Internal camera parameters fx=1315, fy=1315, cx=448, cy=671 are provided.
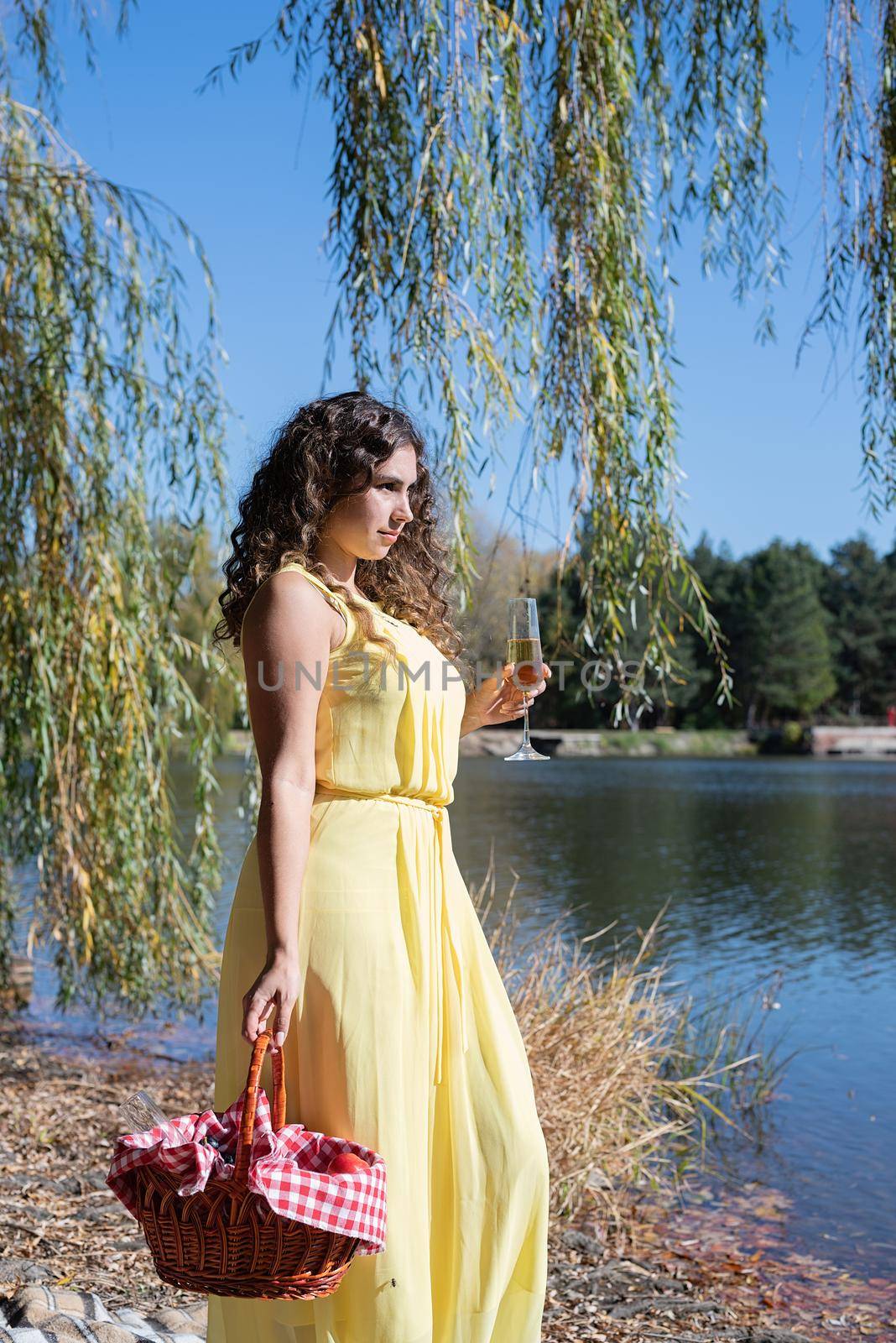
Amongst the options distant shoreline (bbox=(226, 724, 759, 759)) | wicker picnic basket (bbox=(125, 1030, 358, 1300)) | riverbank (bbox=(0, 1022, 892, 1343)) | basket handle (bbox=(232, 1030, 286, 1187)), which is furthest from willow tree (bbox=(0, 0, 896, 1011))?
distant shoreline (bbox=(226, 724, 759, 759))

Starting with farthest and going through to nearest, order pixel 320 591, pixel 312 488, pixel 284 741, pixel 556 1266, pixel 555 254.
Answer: pixel 556 1266 → pixel 555 254 → pixel 312 488 → pixel 320 591 → pixel 284 741

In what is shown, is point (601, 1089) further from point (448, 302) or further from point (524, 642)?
point (448, 302)

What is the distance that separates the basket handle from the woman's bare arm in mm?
28

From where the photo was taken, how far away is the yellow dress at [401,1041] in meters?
1.94

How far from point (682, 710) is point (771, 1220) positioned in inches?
1705

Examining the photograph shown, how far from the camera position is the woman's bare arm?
1.86 m

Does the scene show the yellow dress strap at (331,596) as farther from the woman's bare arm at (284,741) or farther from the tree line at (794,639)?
the tree line at (794,639)

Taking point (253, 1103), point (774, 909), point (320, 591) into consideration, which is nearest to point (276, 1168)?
point (253, 1103)

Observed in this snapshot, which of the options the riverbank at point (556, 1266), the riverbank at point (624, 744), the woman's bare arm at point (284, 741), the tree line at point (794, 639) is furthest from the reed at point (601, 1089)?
the tree line at point (794, 639)

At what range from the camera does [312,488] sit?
2150 millimetres

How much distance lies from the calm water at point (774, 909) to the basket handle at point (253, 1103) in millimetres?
3134

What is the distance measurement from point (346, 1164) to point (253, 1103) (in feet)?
0.58

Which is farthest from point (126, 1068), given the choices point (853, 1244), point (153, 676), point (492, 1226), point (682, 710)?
point (682, 710)

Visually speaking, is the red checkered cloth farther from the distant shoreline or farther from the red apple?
the distant shoreline
